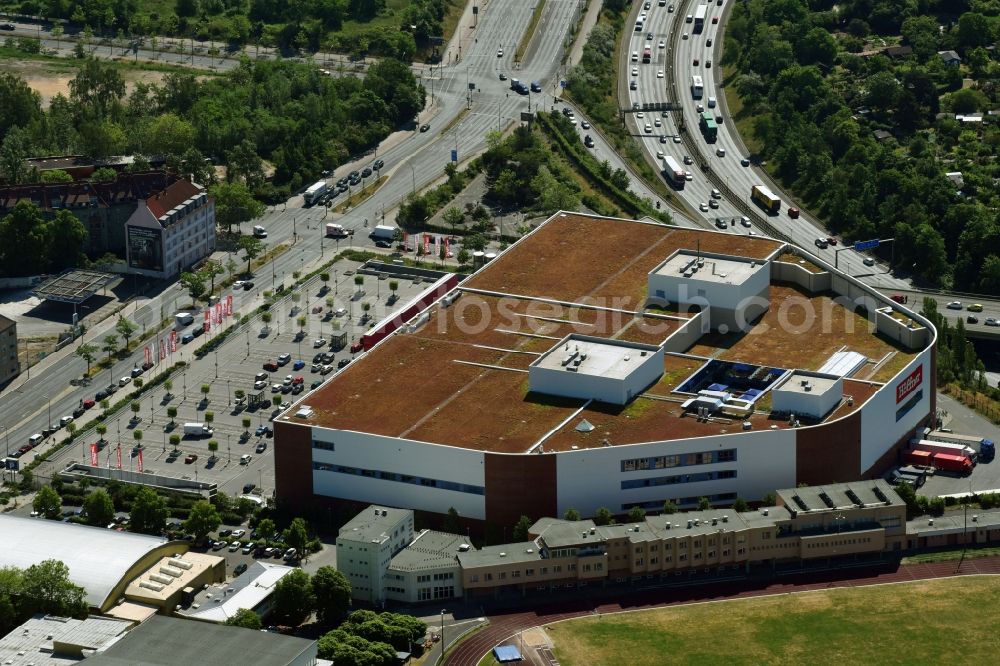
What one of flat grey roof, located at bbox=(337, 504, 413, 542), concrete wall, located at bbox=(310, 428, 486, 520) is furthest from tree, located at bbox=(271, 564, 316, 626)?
concrete wall, located at bbox=(310, 428, 486, 520)

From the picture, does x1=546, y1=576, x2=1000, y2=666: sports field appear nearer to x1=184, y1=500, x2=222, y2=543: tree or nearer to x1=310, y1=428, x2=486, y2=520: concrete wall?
x1=310, y1=428, x2=486, y2=520: concrete wall

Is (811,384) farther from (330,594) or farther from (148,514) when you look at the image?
(148,514)

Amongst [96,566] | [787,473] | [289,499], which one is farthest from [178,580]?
[787,473]

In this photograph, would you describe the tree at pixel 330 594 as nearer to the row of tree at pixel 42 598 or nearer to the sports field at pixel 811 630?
the sports field at pixel 811 630

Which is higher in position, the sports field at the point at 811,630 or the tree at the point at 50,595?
the tree at the point at 50,595

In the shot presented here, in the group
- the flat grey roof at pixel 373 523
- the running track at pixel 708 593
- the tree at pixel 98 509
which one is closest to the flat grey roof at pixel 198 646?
the running track at pixel 708 593

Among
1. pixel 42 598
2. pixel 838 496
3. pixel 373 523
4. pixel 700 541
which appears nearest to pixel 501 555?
pixel 373 523

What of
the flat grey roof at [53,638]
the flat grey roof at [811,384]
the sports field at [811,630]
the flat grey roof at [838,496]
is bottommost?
the sports field at [811,630]
